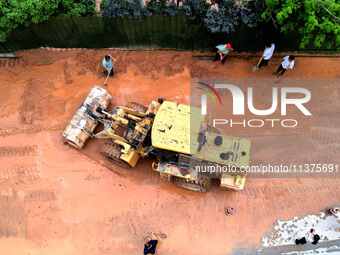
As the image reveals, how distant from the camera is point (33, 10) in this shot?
13555 millimetres

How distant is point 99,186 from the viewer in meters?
14.2

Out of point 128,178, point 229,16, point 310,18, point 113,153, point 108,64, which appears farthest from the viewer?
point 108,64

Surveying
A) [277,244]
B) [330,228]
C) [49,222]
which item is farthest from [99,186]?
[330,228]

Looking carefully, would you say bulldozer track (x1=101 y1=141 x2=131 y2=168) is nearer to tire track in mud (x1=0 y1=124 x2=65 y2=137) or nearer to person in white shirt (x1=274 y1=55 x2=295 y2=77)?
tire track in mud (x1=0 y1=124 x2=65 y2=137)

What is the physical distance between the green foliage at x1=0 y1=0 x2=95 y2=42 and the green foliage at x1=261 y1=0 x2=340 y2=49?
563 cm

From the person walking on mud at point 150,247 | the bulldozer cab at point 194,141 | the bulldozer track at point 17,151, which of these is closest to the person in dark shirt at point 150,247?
the person walking on mud at point 150,247

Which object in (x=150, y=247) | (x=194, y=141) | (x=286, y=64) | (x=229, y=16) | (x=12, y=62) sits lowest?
(x=150, y=247)

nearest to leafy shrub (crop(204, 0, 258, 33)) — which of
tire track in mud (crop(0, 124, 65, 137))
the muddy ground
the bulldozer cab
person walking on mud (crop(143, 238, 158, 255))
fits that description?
the muddy ground

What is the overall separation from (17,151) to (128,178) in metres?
3.68

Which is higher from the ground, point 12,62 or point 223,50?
point 223,50

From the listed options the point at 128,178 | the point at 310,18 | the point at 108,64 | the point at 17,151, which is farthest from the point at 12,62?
the point at 310,18

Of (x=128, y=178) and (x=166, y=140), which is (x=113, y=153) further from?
(x=166, y=140)

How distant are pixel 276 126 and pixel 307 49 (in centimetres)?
296

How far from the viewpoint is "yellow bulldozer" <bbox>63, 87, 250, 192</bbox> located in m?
12.8
